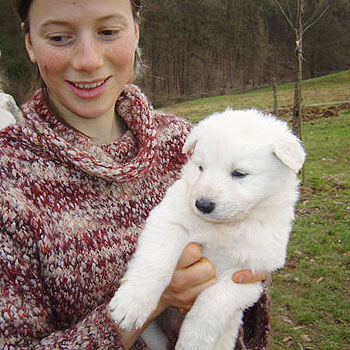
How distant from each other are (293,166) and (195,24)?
30.9 m

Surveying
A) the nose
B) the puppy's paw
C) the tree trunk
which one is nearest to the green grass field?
the tree trunk

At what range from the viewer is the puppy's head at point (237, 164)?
1.95 metres

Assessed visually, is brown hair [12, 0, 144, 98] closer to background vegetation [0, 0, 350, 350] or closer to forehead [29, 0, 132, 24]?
forehead [29, 0, 132, 24]

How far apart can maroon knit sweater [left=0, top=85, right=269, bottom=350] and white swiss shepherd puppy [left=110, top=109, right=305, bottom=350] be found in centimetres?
12

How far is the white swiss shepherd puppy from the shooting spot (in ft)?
6.18

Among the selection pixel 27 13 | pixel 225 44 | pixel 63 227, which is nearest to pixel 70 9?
pixel 27 13

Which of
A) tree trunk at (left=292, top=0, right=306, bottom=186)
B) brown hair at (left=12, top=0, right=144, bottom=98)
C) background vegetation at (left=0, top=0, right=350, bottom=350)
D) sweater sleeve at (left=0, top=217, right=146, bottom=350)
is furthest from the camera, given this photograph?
tree trunk at (left=292, top=0, right=306, bottom=186)

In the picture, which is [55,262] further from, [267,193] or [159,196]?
[267,193]

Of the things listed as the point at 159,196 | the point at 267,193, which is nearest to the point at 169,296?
the point at 159,196

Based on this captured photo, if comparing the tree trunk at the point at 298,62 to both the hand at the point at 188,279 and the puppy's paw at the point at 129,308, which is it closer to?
the hand at the point at 188,279

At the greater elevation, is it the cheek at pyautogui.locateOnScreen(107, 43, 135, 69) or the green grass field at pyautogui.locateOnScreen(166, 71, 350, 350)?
the cheek at pyautogui.locateOnScreen(107, 43, 135, 69)

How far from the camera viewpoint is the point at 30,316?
5.31ft

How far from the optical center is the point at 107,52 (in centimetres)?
184

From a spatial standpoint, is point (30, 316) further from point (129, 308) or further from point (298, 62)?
point (298, 62)
